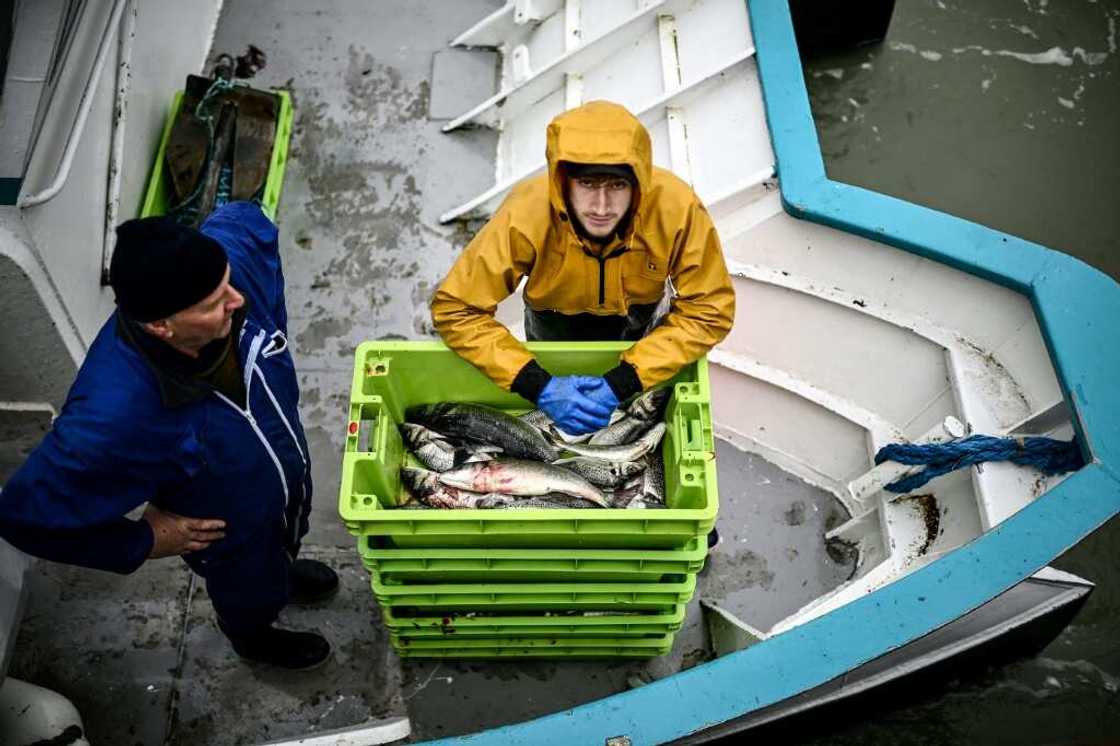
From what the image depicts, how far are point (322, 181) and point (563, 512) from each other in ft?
10.3

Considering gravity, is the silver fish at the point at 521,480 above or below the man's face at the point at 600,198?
below

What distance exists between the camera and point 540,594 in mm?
2906

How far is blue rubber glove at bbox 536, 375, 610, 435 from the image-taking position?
2885mm

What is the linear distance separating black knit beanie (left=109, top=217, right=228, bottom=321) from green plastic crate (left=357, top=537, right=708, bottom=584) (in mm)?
854

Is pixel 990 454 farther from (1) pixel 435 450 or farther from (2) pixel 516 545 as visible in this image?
(1) pixel 435 450

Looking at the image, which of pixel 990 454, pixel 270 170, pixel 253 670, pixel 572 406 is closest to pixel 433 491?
pixel 572 406

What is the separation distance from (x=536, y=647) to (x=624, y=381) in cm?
114

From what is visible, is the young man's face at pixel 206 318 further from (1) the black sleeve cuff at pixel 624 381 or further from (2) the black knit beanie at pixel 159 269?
(1) the black sleeve cuff at pixel 624 381

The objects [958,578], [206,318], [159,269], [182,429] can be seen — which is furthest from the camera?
[958,578]

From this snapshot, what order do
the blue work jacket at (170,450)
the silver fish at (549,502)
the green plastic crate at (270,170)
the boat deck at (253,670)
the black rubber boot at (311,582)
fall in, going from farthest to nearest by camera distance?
the green plastic crate at (270,170)
the black rubber boot at (311,582)
the boat deck at (253,670)
the silver fish at (549,502)
the blue work jacket at (170,450)

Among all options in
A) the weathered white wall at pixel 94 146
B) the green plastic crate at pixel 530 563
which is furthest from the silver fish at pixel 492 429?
the weathered white wall at pixel 94 146

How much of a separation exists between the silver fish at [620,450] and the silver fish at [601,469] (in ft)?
0.06

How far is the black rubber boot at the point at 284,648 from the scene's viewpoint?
334 cm

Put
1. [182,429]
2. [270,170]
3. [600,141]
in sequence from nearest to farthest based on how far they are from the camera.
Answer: [182,429]
[600,141]
[270,170]
